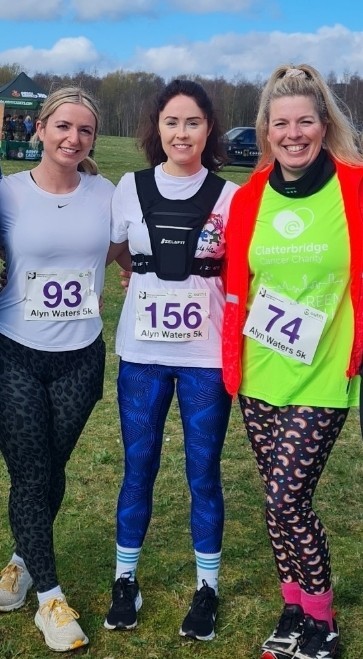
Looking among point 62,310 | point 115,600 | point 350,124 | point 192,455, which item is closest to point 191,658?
point 115,600

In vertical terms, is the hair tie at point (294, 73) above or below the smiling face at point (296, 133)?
above

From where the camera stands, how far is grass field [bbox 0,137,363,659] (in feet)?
9.84

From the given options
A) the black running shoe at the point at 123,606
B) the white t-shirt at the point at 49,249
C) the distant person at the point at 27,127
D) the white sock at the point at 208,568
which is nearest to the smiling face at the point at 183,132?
the white t-shirt at the point at 49,249

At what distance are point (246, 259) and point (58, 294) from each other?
2.18 feet

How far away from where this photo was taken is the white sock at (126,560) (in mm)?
3086

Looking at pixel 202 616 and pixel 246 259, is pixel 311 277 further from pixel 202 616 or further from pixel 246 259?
pixel 202 616

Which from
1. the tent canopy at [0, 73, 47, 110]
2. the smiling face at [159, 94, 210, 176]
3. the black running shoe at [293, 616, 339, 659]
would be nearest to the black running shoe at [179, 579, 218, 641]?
the black running shoe at [293, 616, 339, 659]

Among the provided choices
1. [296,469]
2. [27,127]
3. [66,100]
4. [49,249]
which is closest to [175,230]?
[49,249]

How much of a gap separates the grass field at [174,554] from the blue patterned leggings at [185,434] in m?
0.36

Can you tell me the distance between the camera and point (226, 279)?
9.37 feet

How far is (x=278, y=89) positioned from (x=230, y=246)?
1.78 feet

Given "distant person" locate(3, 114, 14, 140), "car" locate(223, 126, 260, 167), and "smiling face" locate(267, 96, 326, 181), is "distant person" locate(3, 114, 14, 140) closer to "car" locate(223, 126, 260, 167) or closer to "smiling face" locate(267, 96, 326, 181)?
"car" locate(223, 126, 260, 167)

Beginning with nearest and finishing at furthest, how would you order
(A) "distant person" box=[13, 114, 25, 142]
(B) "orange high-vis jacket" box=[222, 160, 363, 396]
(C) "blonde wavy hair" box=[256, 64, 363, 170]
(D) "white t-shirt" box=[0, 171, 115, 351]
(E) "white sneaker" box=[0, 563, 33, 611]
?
(B) "orange high-vis jacket" box=[222, 160, 363, 396], (C) "blonde wavy hair" box=[256, 64, 363, 170], (D) "white t-shirt" box=[0, 171, 115, 351], (E) "white sneaker" box=[0, 563, 33, 611], (A) "distant person" box=[13, 114, 25, 142]

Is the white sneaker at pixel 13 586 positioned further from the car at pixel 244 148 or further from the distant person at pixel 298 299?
the car at pixel 244 148
